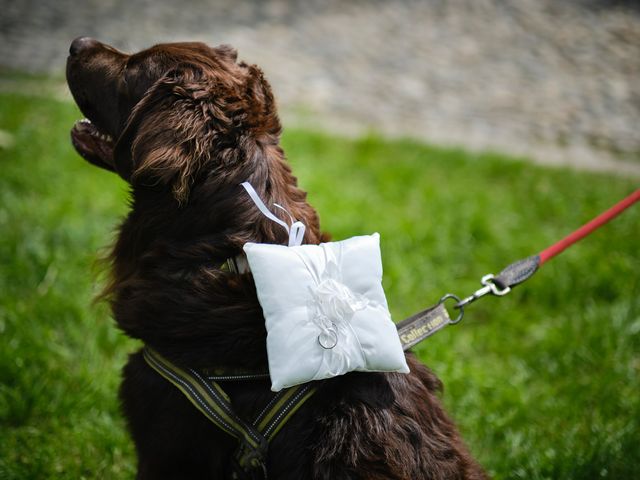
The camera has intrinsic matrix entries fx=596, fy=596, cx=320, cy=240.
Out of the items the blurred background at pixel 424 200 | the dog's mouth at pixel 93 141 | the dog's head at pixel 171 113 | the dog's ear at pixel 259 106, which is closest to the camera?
the dog's head at pixel 171 113

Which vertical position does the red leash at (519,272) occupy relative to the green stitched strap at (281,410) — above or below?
below

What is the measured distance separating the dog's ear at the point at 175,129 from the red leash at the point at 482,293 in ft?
3.32

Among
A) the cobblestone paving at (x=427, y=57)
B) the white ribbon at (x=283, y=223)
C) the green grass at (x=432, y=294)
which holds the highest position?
the white ribbon at (x=283, y=223)

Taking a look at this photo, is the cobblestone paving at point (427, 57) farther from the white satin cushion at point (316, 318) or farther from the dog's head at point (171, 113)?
the white satin cushion at point (316, 318)

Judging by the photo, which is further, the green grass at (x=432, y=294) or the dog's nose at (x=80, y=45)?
the green grass at (x=432, y=294)

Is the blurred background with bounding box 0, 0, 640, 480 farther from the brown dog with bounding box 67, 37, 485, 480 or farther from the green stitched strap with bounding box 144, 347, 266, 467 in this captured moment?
the green stitched strap with bounding box 144, 347, 266, 467

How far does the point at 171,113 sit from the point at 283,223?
58cm

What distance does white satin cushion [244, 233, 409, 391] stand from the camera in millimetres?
1878

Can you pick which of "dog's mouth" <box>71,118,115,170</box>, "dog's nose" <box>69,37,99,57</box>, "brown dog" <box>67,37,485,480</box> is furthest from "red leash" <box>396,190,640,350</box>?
"dog's nose" <box>69,37,99,57</box>

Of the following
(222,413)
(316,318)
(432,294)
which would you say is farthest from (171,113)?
(432,294)

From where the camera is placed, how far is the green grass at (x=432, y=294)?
118 inches

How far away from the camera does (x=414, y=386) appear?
2174 millimetres

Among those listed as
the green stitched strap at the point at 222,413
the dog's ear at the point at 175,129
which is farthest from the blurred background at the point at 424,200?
the green stitched strap at the point at 222,413

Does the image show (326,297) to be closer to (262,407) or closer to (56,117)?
(262,407)
